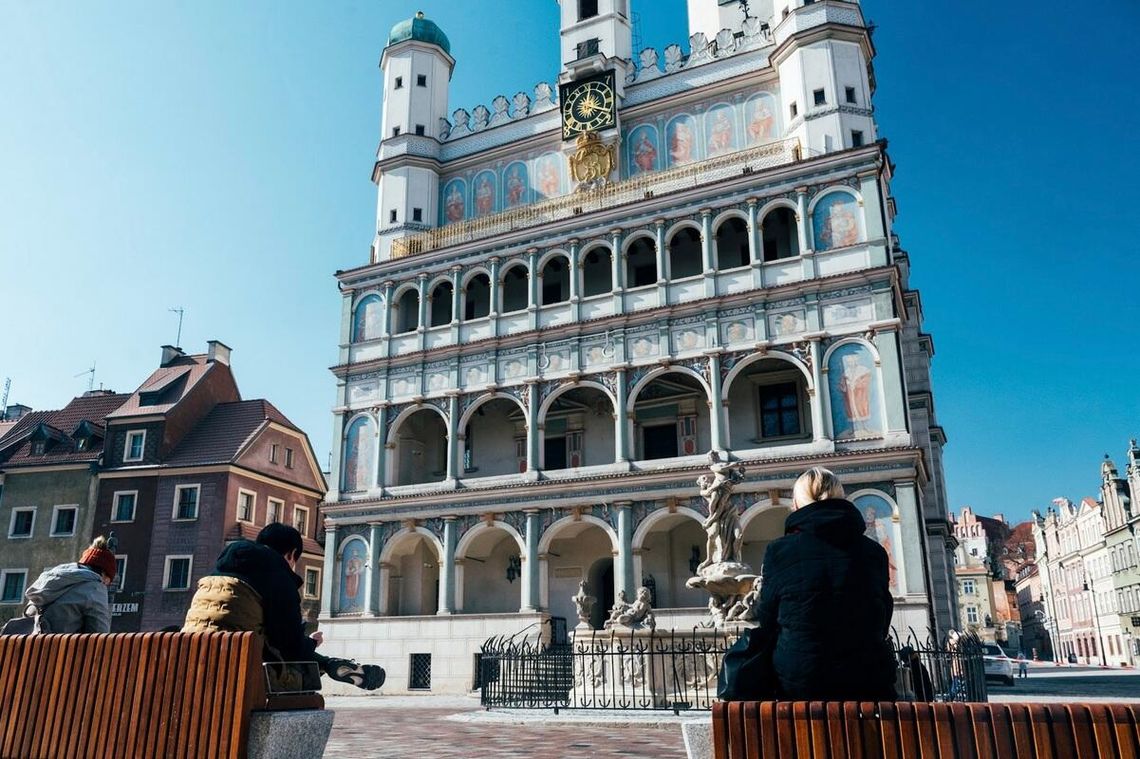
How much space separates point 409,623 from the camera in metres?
29.0

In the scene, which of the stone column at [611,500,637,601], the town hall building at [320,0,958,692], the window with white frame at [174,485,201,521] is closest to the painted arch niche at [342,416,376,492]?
the town hall building at [320,0,958,692]

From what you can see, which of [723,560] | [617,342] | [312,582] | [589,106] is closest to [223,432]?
[312,582]

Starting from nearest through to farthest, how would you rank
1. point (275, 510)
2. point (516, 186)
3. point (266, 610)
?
point (266, 610) < point (516, 186) < point (275, 510)

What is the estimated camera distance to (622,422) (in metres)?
→ 28.1

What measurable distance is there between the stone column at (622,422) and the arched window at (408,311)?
8.87m

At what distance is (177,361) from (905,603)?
108 ft

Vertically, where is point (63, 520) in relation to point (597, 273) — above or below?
below

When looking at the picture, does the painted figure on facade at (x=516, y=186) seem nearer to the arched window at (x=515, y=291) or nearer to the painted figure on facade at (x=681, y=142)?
the arched window at (x=515, y=291)

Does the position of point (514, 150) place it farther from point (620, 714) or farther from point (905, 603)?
point (620, 714)

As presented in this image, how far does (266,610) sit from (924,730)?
3356mm

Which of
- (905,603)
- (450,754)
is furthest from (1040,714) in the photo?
(905,603)

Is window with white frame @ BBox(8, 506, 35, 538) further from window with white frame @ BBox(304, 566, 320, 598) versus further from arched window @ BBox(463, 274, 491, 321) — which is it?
arched window @ BBox(463, 274, 491, 321)

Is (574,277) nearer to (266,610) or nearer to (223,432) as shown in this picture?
(223,432)

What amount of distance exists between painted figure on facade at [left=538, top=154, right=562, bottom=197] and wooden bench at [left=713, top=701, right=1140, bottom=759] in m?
30.8
